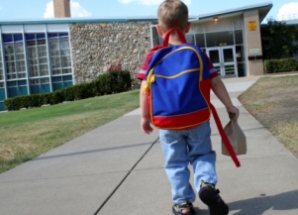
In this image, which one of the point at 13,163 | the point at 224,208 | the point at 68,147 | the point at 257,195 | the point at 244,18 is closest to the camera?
the point at 224,208

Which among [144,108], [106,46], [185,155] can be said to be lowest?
[185,155]

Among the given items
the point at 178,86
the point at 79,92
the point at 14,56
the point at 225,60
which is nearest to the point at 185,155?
the point at 178,86

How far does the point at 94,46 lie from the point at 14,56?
5.87 m

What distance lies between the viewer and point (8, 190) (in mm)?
5086

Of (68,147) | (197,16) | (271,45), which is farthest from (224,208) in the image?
(271,45)

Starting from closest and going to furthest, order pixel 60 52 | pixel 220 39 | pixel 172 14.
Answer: pixel 172 14 → pixel 60 52 → pixel 220 39

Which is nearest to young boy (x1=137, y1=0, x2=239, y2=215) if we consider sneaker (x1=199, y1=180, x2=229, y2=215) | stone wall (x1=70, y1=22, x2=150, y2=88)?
sneaker (x1=199, y1=180, x2=229, y2=215)

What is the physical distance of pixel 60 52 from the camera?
31172mm

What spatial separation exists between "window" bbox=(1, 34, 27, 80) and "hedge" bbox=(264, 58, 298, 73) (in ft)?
55.3

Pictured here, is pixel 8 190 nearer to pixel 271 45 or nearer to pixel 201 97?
pixel 201 97

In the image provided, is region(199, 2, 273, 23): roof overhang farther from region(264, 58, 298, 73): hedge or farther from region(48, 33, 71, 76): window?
region(48, 33, 71, 76): window

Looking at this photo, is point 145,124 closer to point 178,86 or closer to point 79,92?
point 178,86

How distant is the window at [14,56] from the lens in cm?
3139

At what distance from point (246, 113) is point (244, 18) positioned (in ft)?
73.4
